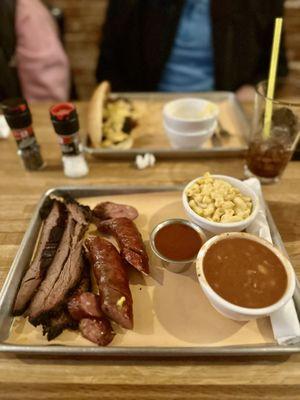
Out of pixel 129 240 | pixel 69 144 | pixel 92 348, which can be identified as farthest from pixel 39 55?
pixel 92 348

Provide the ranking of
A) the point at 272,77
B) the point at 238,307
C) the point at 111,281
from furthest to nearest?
the point at 272,77
the point at 111,281
the point at 238,307

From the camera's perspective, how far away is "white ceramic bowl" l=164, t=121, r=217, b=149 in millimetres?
1737

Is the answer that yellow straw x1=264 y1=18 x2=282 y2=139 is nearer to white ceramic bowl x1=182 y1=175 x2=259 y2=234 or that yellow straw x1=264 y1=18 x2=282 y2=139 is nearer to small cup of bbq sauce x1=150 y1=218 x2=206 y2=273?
white ceramic bowl x1=182 y1=175 x2=259 y2=234

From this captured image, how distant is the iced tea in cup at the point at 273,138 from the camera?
1465 millimetres

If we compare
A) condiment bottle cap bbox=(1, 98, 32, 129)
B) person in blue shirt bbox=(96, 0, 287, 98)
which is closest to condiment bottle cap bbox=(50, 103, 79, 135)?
condiment bottle cap bbox=(1, 98, 32, 129)

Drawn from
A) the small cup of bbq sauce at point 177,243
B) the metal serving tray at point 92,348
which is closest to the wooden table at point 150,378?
the metal serving tray at point 92,348

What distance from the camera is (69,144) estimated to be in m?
1.58

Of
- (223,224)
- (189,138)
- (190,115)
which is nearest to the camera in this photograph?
(223,224)

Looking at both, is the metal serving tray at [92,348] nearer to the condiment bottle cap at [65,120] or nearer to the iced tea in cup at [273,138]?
the iced tea in cup at [273,138]

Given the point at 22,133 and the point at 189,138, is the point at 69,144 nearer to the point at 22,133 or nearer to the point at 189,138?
the point at 22,133

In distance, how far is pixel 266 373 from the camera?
977mm

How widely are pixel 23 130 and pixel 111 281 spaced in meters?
0.95

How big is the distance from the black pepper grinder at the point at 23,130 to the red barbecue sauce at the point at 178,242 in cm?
88

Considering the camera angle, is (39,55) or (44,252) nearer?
(44,252)
